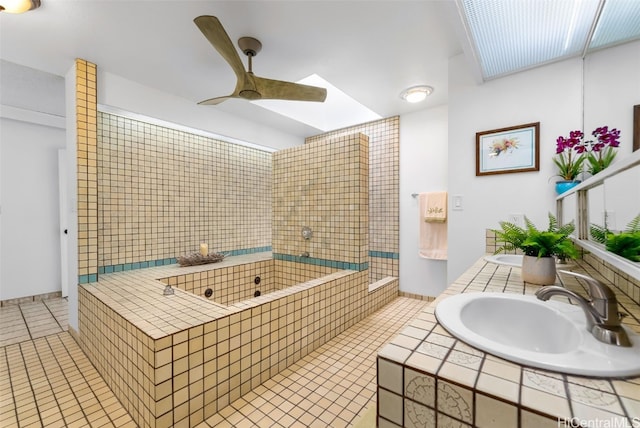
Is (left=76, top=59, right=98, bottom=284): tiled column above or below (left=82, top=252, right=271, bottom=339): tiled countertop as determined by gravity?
above

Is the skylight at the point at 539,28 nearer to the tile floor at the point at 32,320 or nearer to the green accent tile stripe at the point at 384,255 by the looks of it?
the green accent tile stripe at the point at 384,255

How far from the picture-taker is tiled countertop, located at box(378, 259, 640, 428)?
416 millimetres

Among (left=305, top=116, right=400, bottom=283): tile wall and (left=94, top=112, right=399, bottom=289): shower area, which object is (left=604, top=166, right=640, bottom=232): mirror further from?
(left=305, top=116, right=400, bottom=283): tile wall

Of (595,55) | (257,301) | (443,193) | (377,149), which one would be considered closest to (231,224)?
(257,301)

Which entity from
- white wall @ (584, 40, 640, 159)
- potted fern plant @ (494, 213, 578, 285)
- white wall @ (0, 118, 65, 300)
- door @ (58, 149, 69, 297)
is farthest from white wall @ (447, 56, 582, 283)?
white wall @ (0, 118, 65, 300)

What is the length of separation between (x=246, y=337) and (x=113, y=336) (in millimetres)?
743

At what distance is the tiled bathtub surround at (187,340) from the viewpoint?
3.82 feet

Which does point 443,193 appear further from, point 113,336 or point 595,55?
point 113,336

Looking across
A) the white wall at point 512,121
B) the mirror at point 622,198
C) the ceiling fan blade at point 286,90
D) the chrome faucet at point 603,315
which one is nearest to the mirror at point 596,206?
the mirror at point 622,198

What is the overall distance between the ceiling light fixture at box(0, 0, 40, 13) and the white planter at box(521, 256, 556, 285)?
2.82m

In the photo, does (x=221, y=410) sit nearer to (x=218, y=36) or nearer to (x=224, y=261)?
(x=224, y=261)

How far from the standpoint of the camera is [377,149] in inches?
131

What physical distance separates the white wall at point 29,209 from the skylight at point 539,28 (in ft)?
14.4

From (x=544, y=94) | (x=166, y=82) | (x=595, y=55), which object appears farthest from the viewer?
(x=166, y=82)
